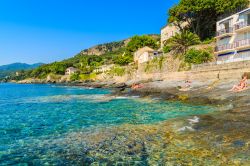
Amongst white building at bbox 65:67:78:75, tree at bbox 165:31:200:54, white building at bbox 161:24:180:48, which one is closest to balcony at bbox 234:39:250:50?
tree at bbox 165:31:200:54

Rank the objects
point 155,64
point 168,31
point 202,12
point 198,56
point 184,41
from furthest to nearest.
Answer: point 168,31, point 155,64, point 202,12, point 184,41, point 198,56

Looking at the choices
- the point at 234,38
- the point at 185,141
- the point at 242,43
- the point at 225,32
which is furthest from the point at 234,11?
the point at 185,141

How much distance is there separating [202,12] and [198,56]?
47.0ft

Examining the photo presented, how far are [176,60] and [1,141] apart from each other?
1965 inches

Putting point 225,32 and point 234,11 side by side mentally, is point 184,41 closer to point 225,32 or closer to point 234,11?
point 225,32

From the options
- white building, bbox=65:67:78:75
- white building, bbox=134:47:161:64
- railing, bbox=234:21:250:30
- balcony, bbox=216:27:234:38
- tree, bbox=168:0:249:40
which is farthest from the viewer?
white building, bbox=65:67:78:75

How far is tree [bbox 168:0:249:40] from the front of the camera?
56484 mm

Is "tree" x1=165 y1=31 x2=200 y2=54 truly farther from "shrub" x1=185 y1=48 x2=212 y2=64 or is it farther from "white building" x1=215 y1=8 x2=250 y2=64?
"white building" x1=215 y1=8 x2=250 y2=64

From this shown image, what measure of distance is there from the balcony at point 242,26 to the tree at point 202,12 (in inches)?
289

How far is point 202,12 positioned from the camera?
63312 mm

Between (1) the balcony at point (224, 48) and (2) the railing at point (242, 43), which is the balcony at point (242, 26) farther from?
(1) the balcony at point (224, 48)

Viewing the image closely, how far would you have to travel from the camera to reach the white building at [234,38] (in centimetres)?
4586

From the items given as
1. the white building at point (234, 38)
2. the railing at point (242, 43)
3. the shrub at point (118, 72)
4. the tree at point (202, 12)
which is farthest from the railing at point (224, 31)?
the shrub at point (118, 72)

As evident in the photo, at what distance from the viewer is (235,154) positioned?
39.5 feet
